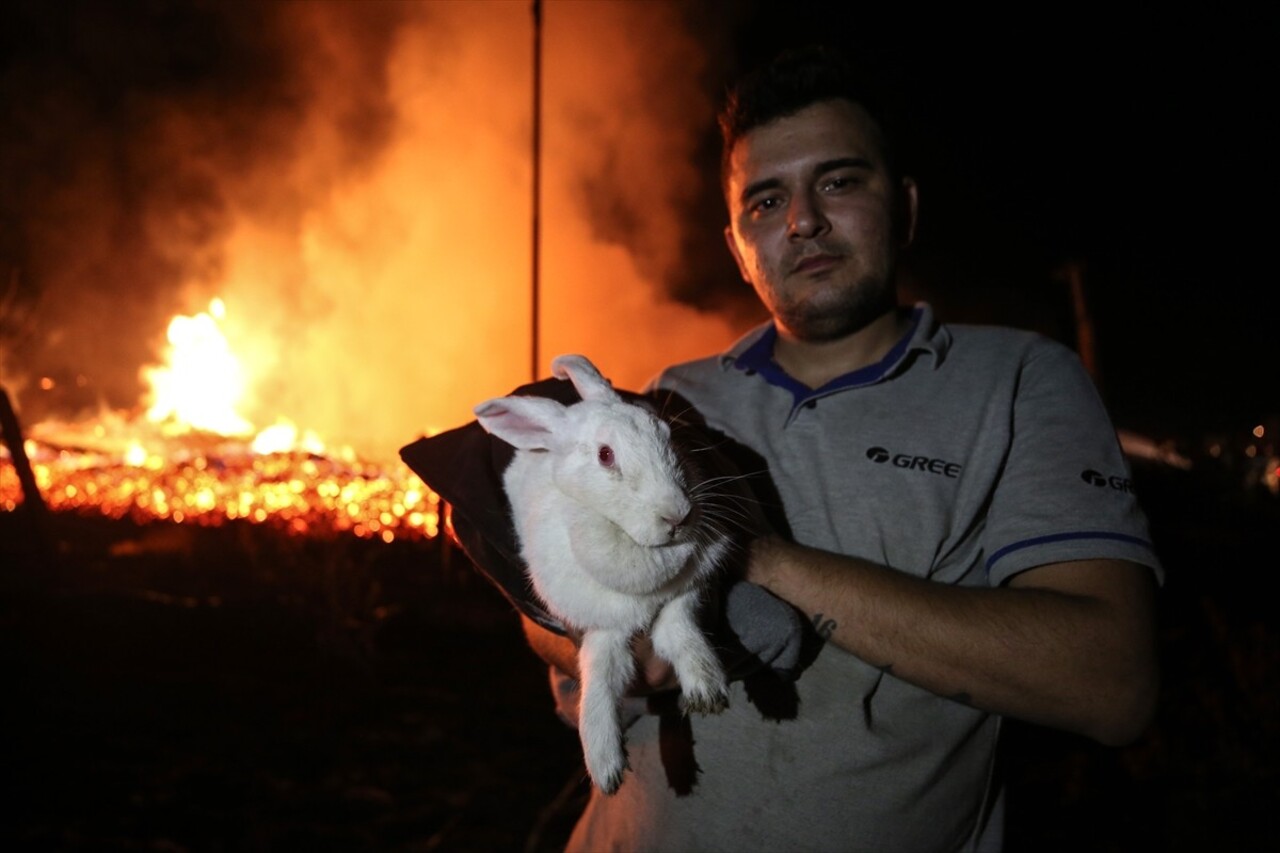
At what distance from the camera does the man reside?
157 cm

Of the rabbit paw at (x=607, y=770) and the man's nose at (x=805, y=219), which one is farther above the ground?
the man's nose at (x=805, y=219)

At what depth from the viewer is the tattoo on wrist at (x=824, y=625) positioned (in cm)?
161

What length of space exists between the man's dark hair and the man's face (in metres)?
0.03

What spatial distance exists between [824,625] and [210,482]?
9.51m

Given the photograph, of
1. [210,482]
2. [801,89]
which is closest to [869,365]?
[801,89]

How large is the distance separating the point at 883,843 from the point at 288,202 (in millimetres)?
17820

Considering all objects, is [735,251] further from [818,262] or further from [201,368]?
[201,368]

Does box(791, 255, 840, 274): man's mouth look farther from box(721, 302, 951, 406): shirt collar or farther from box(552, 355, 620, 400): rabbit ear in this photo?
box(552, 355, 620, 400): rabbit ear

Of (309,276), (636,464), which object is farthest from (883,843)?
(309,276)

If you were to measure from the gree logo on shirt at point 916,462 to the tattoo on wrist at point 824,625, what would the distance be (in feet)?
1.62

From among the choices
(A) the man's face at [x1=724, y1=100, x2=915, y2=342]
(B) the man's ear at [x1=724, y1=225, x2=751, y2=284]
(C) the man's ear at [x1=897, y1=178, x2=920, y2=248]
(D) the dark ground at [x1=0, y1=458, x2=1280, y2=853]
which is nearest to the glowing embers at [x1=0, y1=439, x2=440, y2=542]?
(D) the dark ground at [x1=0, y1=458, x2=1280, y2=853]

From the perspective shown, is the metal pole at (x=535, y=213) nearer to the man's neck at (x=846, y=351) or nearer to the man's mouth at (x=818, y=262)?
the man's neck at (x=846, y=351)

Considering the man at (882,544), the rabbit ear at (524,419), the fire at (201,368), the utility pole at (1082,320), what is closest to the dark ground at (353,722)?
the utility pole at (1082,320)

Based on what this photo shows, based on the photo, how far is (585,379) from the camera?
1692mm
